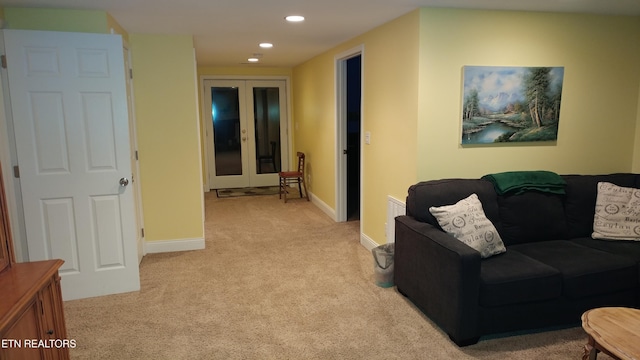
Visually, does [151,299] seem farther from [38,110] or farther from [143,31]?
[143,31]

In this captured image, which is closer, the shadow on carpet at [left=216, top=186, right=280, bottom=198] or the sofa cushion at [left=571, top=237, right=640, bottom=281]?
the sofa cushion at [left=571, top=237, right=640, bottom=281]

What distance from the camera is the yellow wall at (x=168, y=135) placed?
13.4 ft

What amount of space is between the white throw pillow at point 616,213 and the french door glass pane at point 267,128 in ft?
17.9

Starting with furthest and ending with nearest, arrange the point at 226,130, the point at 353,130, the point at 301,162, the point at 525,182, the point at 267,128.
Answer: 1. the point at 267,128
2. the point at 226,130
3. the point at 301,162
4. the point at 353,130
5. the point at 525,182

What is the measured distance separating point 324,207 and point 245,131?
2544mm

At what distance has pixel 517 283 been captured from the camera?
8.29 ft

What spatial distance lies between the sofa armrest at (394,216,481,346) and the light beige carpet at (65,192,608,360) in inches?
5.0

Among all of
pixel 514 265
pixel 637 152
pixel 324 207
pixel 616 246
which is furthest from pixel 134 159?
pixel 637 152

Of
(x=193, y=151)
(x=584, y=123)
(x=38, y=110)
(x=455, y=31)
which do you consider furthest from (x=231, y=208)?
(x=584, y=123)

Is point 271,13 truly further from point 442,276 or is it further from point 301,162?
point 301,162

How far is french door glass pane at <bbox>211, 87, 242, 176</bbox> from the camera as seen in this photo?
7.47 meters

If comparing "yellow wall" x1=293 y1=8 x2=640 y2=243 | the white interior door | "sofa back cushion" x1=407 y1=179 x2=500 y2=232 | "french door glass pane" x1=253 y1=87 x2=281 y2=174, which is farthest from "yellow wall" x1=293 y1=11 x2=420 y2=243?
the white interior door

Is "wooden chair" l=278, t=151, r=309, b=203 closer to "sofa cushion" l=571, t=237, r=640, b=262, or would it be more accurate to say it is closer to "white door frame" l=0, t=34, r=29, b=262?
"white door frame" l=0, t=34, r=29, b=262

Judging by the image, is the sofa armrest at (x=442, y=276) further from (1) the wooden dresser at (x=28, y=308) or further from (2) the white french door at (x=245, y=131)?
(2) the white french door at (x=245, y=131)
